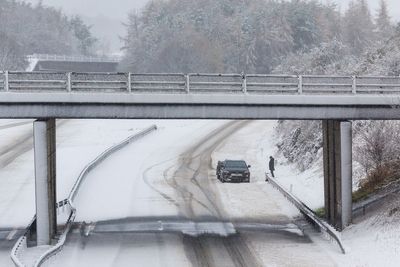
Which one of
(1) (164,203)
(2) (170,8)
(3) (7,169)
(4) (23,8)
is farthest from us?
(4) (23,8)

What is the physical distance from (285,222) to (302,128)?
68.3ft

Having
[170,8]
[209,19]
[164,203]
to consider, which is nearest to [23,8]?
[170,8]

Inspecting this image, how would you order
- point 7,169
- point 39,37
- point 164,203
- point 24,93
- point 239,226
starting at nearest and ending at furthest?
point 24,93
point 239,226
point 164,203
point 7,169
point 39,37

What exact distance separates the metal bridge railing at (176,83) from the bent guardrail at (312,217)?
6026 millimetres

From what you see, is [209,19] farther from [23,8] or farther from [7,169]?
[23,8]

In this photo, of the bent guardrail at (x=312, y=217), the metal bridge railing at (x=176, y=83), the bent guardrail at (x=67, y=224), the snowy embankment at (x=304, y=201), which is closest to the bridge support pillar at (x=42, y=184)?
the bent guardrail at (x=67, y=224)

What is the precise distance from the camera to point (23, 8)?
198 meters

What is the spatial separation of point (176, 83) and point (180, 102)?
882mm

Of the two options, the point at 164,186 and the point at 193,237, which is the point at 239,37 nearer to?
the point at 164,186

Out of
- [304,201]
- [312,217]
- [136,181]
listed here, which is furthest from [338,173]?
[136,181]

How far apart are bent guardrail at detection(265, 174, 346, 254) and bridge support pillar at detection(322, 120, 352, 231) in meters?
0.80

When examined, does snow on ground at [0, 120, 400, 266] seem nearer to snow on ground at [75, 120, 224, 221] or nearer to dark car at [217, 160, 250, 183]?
snow on ground at [75, 120, 224, 221]

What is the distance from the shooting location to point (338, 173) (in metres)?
A: 32.3

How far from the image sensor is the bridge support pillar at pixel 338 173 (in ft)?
103
